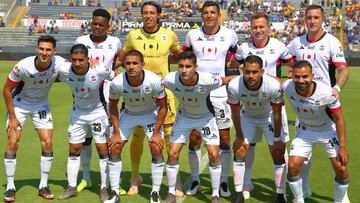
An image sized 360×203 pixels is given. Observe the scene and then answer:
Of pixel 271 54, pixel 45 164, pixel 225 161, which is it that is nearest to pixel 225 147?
pixel 225 161

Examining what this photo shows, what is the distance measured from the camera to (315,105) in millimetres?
6312

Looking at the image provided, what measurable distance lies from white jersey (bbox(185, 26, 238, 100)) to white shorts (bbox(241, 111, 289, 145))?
24.0 inches

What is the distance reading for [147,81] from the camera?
6.82 meters

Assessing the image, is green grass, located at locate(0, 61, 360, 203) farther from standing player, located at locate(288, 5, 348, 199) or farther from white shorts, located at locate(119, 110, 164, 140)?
white shorts, located at locate(119, 110, 164, 140)

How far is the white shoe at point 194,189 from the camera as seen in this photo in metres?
7.39

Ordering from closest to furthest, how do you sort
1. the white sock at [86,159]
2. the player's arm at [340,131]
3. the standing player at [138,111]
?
the player's arm at [340,131], the standing player at [138,111], the white sock at [86,159]

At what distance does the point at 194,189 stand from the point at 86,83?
223 cm

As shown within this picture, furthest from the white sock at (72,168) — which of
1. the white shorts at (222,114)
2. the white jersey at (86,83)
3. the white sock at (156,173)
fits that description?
the white shorts at (222,114)

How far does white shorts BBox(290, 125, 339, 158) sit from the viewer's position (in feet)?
21.1

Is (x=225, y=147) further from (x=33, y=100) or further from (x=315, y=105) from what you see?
(x=33, y=100)

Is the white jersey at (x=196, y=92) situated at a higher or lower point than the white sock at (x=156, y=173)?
higher

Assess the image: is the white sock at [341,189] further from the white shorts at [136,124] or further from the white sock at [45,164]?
the white sock at [45,164]

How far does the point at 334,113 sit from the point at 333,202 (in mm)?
1537

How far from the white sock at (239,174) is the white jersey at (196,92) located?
832 mm
